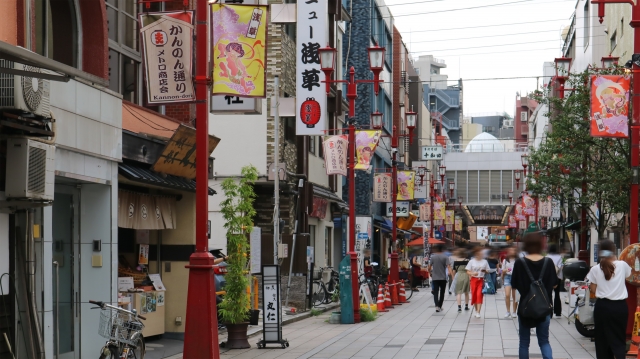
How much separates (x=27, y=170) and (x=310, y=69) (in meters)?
17.4

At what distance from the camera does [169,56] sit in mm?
14000

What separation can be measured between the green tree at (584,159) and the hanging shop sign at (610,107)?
711 centimetres

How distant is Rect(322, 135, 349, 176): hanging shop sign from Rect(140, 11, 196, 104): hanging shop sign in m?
14.5

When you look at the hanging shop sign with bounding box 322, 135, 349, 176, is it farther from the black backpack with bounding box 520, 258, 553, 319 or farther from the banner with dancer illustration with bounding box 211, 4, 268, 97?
the black backpack with bounding box 520, 258, 553, 319

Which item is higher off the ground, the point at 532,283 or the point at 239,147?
the point at 239,147

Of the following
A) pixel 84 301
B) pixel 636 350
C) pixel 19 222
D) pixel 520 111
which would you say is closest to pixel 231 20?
pixel 19 222

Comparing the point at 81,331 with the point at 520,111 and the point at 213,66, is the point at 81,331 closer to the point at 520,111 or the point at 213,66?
the point at 213,66

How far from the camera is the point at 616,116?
19.6m

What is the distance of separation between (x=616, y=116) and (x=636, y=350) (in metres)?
5.79

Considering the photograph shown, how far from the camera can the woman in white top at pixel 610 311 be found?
42.2 ft

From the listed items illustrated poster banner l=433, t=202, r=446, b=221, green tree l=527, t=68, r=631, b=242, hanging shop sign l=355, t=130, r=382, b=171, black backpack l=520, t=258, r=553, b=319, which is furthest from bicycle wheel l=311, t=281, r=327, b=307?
illustrated poster banner l=433, t=202, r=446, b=221

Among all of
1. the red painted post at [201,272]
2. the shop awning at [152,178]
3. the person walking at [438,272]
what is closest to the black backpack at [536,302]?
the red painted post at [201,272]

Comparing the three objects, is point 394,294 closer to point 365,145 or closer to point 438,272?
point 438,272

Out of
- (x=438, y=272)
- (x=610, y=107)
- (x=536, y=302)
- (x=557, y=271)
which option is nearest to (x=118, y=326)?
(x=536, y=302)
